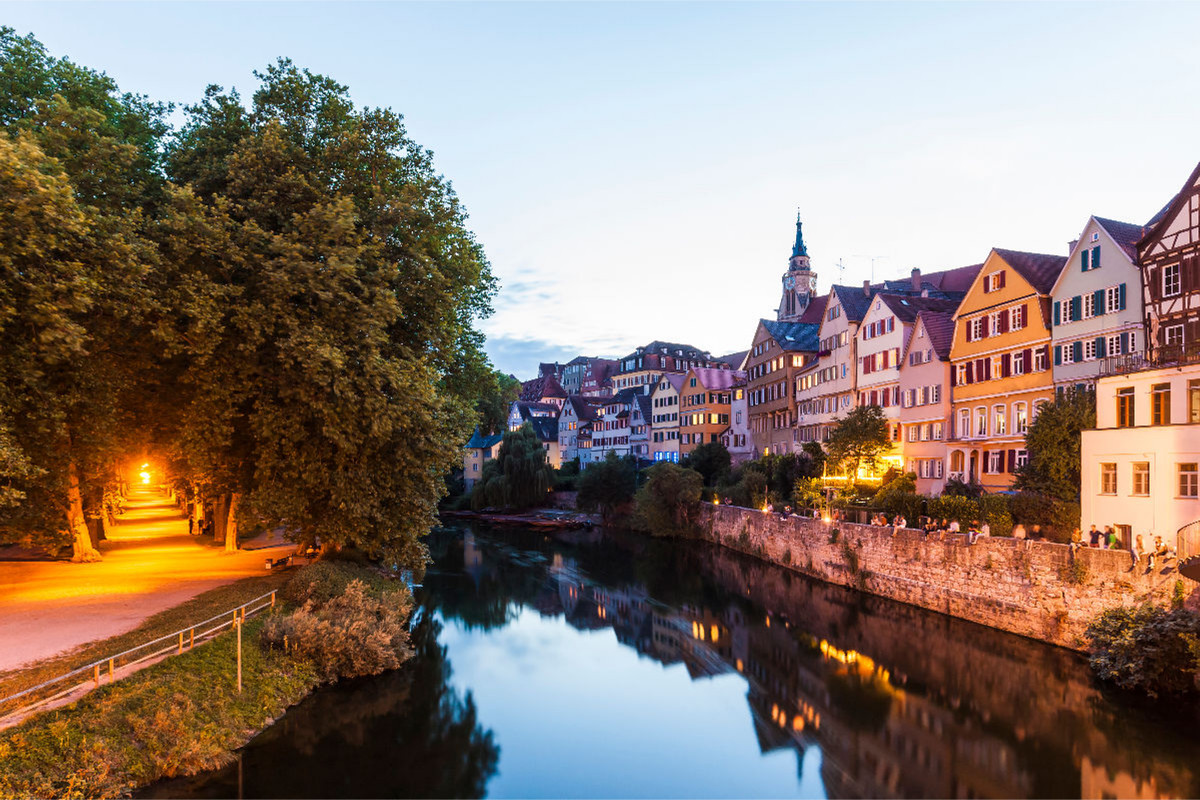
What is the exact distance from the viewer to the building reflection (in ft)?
48.7

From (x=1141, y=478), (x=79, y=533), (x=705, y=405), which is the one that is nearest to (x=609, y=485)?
(x=705, y=405)

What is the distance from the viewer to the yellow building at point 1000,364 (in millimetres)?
32438

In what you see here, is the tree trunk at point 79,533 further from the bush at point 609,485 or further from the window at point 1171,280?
the bush at point 609,485

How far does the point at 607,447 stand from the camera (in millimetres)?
89625

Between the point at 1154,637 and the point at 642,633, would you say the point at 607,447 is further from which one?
the point at 1154,637

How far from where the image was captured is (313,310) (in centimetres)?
1880

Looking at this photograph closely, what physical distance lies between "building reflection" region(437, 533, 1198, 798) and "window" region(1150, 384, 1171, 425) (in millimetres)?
7227

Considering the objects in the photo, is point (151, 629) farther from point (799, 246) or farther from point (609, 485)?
point (799, 246)

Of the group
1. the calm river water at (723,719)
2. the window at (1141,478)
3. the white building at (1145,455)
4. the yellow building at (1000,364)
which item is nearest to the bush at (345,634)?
the calm river water at (723,719)

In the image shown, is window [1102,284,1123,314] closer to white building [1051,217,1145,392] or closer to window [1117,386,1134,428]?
white building [1051,217,1145,392]

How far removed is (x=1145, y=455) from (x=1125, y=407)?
1911 mm

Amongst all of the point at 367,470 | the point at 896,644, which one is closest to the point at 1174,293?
the point at 896,644

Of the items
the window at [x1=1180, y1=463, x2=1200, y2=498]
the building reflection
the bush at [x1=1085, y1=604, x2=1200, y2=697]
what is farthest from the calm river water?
the window at [x1=1180, y1=463, x2=1200, y2=498]

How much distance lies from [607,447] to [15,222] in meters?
77.9
